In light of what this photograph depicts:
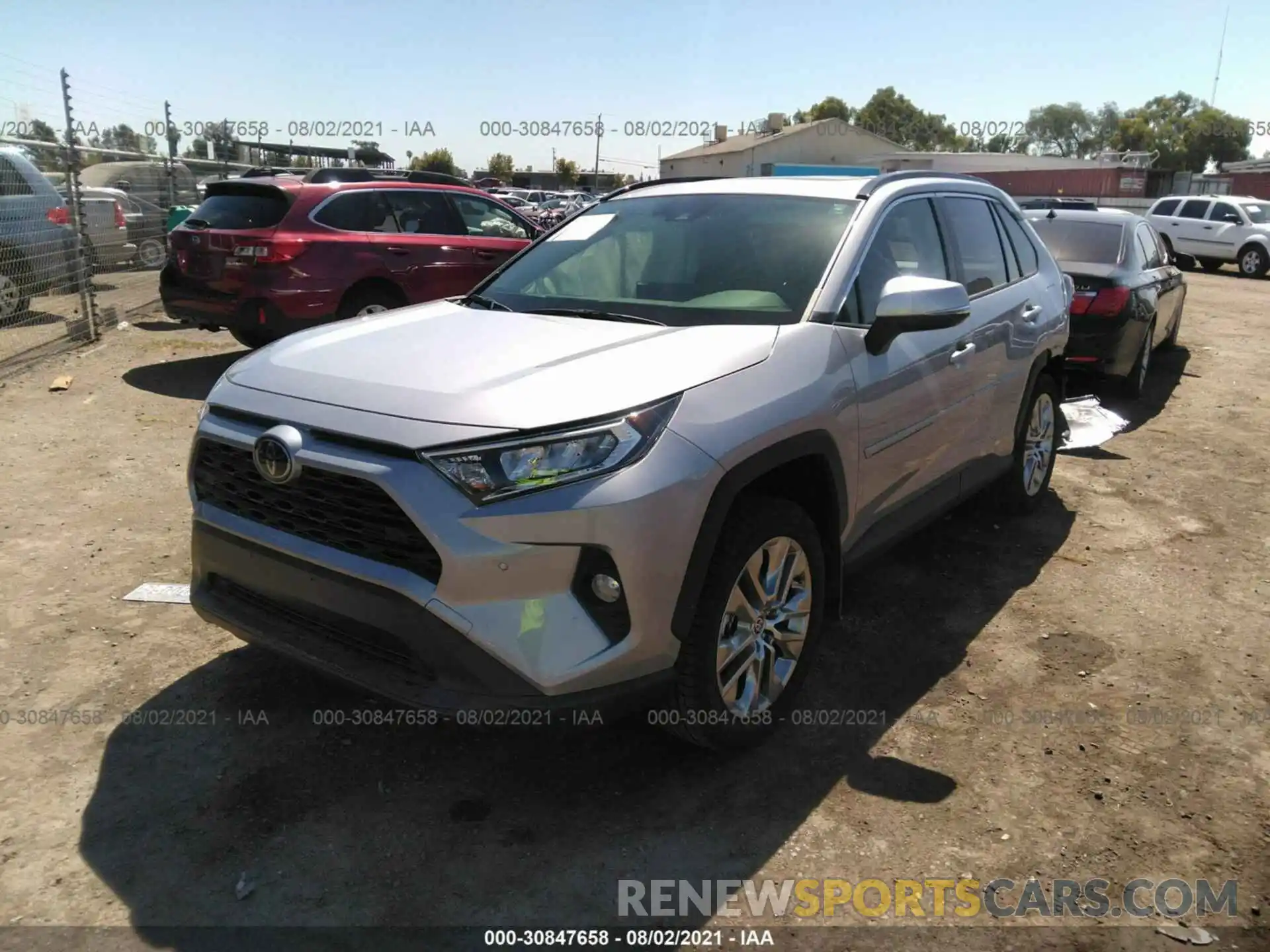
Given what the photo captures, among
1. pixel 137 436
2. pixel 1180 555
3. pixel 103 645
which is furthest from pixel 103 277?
pixel 1180 555

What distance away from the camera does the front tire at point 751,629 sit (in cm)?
278

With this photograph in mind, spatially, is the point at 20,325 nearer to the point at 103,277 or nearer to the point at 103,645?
the point at 103,277

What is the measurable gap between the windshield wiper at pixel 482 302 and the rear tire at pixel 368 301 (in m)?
4.13

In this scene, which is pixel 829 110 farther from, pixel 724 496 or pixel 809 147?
pixel 724 496

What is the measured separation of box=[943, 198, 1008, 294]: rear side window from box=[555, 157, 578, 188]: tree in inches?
3347

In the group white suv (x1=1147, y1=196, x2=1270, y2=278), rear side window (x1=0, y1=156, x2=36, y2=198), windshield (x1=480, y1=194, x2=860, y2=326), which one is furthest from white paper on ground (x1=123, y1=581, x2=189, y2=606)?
white suv (x1=1147, y1=196, x2=1270, y2=278)

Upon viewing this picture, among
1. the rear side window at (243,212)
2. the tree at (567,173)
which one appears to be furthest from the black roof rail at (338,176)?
the tree at (567,173)

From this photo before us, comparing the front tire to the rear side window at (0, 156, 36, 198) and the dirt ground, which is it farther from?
the rear side window at (0, 156, 36, 198)

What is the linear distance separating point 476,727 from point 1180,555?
3.86 m

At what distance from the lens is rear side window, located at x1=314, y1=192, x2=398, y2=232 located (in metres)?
8.10

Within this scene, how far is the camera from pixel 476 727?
3250mm

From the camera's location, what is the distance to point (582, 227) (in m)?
4.32

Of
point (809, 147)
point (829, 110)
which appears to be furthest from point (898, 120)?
point (809, 147)

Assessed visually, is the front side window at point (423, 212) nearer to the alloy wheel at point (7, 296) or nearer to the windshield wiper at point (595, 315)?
the alloy wheel at point (7, 296)
